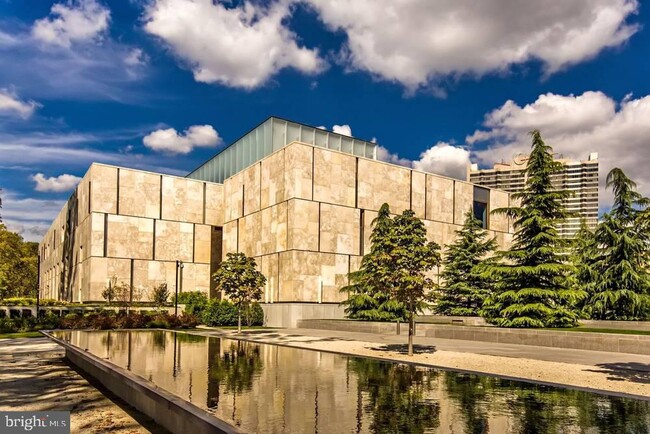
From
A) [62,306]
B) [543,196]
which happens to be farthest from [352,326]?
[62,306]

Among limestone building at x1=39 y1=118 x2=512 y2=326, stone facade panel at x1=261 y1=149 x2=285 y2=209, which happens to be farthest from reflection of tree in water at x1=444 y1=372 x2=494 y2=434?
stone facade panel at x1=261 y1=149 x2=285 y2=209

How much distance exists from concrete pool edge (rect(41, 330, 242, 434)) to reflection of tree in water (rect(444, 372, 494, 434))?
13.1 ft

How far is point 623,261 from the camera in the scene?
32.5 metres

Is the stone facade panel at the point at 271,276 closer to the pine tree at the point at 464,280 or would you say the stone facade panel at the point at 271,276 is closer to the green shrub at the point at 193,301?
the green shrub at the point at 193,301

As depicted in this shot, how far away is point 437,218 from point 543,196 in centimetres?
2626

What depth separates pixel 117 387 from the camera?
1167 cm

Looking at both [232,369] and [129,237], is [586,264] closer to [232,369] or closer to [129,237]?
[232,369]

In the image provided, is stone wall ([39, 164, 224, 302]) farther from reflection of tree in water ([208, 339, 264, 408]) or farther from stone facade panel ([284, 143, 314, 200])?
reflection of tree in water ([208, 339, 264, 408])

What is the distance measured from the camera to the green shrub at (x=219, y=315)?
42719 millimetres

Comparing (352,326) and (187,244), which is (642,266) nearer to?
(352,326)

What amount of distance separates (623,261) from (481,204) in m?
29.6

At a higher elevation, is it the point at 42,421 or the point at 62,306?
the point at 42,421

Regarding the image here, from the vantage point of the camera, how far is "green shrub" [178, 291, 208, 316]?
47.6m

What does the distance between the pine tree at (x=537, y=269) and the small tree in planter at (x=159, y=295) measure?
34477 millimetres
